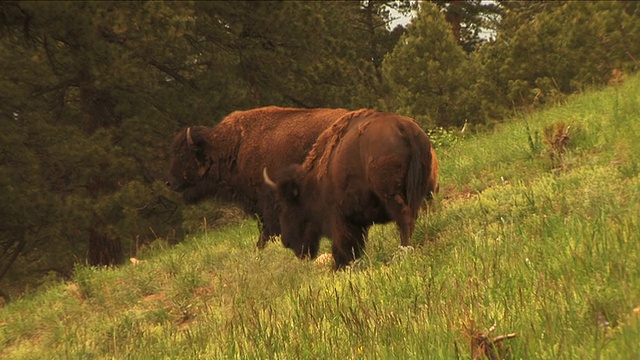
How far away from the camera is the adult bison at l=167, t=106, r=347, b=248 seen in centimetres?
746

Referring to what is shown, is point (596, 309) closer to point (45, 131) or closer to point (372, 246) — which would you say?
point (372, 246)

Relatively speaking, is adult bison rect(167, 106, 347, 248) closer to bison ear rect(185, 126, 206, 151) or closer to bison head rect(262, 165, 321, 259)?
bison ear rect(185, 126, 206, 151)

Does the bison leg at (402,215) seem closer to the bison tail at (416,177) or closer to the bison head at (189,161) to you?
the bison tail at (416,177)

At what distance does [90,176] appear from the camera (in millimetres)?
12594

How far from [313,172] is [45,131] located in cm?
812

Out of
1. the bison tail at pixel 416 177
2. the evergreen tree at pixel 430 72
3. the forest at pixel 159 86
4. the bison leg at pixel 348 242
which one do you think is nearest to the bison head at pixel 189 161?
the forest at pixel 159 86

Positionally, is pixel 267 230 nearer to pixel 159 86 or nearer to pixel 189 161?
pixel 189 161

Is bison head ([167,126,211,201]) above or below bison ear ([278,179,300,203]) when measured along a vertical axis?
below

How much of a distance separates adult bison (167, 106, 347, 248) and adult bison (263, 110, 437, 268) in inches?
30.7

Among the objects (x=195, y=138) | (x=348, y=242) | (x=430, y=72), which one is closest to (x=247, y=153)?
(x=195, y=138)

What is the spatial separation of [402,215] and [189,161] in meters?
4.91

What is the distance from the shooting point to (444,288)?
3.18 m

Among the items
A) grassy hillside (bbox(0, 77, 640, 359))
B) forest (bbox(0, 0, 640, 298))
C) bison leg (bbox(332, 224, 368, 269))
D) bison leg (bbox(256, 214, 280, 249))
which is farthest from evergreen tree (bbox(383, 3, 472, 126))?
bison leg (bbox(332, 224, 368, 269))

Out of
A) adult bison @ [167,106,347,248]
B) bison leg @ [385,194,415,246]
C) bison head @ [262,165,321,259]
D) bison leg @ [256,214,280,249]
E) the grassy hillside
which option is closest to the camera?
the grassy hillside
